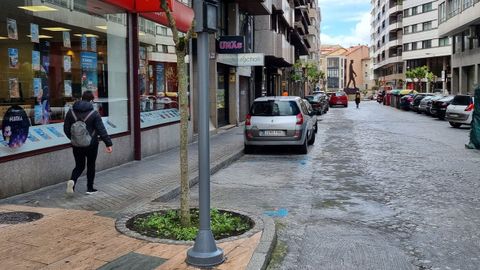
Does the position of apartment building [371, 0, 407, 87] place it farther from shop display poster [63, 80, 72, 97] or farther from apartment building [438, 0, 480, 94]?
shop display poster [63, 80, 72, 97]

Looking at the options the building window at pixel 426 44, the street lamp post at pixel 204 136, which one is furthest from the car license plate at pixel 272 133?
the building window at pixel 426 44

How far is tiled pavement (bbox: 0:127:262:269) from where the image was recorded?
4.94 m

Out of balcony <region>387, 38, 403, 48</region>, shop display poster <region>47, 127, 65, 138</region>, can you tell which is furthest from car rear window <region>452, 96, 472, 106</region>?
balcony <region>387, 38, 403, 48</region>

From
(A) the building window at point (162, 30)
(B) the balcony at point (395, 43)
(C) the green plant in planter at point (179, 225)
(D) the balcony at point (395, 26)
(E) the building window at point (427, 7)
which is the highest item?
(E) the building window at point (427, 7)

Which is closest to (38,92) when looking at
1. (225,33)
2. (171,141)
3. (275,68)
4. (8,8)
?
(8,8)

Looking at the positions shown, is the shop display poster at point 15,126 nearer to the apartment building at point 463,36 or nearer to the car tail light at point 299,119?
the car tail light at point 299,119

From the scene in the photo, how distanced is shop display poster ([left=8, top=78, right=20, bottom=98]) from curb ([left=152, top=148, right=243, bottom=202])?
9.12 ft

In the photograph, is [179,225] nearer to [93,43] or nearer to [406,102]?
[93,43]

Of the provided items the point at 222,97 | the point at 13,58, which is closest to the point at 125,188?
the point at 13,58

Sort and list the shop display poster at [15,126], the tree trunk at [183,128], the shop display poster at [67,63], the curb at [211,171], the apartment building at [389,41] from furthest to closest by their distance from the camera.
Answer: the apartment building at [389,41] → the shop display poster at [67,63] → the curb at [211,171] → the shop display poster at [15,126] → the tree trunk at [183,128]

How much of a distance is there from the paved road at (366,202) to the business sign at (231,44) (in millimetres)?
6304

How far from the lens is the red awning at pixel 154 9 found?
1144cm

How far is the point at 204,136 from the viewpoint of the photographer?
5.00m

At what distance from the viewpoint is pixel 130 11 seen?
39.0 ft
